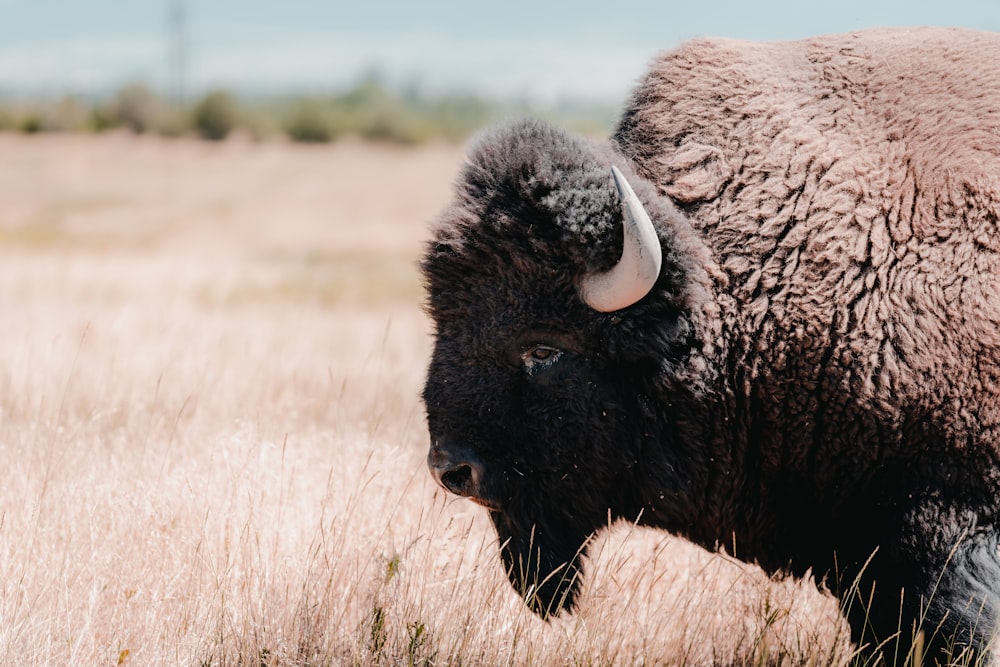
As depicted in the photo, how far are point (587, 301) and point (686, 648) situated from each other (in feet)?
5.37

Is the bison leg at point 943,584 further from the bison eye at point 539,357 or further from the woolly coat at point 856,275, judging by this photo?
the bison eye at point 539,357

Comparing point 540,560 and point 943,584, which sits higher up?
point 943,584

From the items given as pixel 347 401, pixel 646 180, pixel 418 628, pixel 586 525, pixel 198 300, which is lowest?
pixel 198 300

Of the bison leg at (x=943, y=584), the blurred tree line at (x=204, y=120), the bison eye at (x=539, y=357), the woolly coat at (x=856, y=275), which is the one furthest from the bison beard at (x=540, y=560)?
the blurred tree line at (x=204, y=120)

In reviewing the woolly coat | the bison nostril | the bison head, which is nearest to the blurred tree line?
the woolly coat

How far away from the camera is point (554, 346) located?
3545 mm

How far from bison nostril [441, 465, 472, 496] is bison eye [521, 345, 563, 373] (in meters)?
0.43

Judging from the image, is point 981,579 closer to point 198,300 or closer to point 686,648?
point 686,648

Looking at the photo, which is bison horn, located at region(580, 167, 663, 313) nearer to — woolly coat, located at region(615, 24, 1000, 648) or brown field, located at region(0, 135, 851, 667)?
woolly coat, located at region(615, 24, 1000, 648)

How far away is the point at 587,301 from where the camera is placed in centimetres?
343

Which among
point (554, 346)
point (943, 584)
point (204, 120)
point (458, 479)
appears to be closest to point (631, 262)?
point (554, 346)

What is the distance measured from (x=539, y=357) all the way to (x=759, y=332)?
2.54 feet

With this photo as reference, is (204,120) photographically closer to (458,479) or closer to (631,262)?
(458,479)

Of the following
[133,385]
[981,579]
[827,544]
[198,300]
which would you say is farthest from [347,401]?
[198,300]
